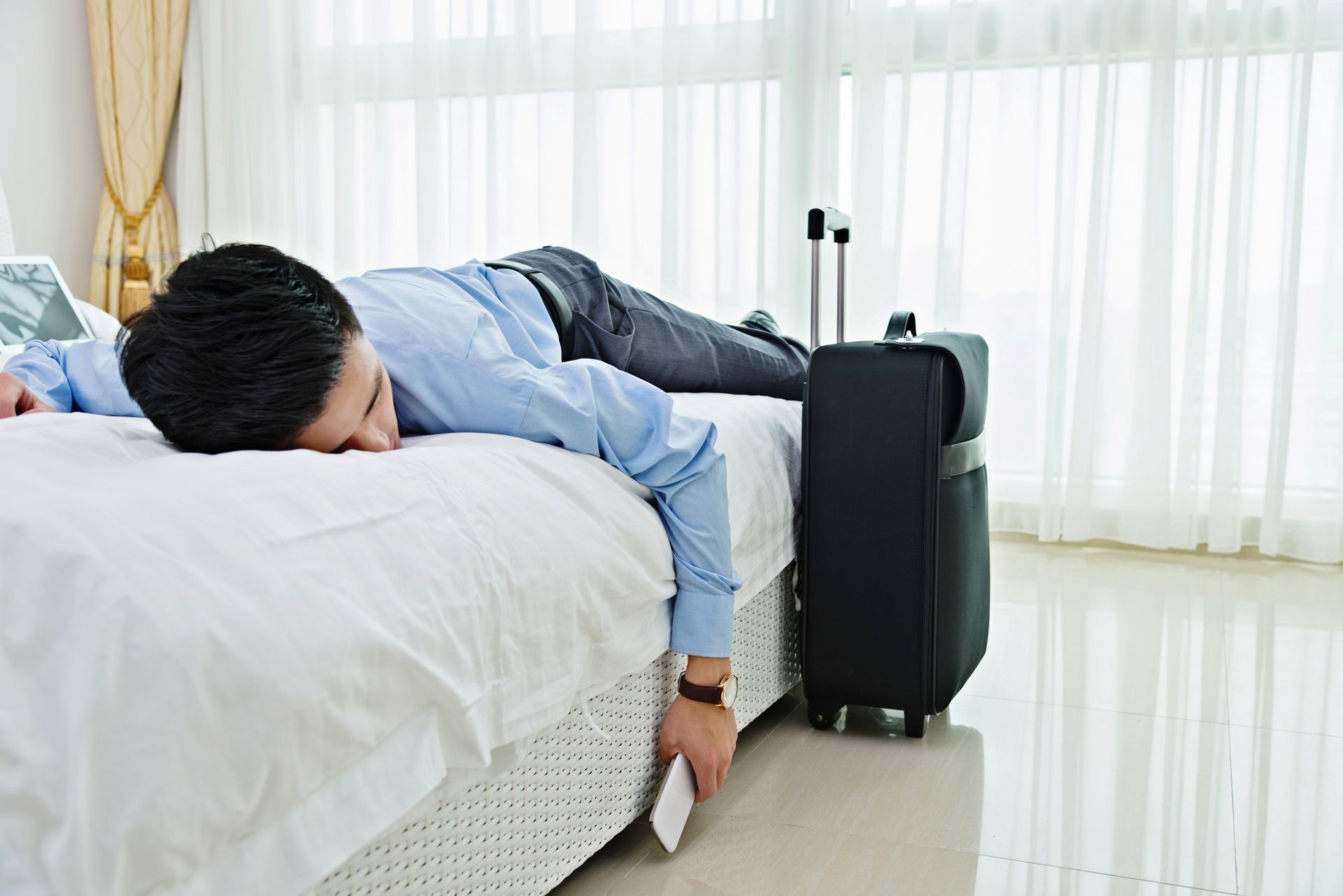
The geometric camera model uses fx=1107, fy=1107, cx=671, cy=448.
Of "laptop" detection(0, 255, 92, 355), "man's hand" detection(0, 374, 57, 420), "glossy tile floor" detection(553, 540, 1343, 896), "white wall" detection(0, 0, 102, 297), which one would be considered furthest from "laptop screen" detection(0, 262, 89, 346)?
"glossy tile floor" detection(553, 540, 1343, 896)

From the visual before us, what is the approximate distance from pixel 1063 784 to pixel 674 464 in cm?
66

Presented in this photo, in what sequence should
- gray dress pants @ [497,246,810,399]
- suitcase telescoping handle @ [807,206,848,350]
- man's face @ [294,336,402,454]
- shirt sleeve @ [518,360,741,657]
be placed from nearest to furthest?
1. man's face @ [294,336,402,454]
2. shirt sleeve @ [518,360,741,657]
3. gray dress pants @ [497,246,810,399]
4. suitcase telescoping handle @ [807,206,848,350]

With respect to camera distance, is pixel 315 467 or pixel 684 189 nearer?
pixel 315 467

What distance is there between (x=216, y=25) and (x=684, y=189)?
1650 mm

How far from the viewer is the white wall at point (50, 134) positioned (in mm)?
3354

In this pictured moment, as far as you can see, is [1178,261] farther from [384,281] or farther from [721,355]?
[384,281]

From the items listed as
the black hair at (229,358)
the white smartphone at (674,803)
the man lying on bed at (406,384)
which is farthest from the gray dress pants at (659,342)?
the black hair at (229,358)

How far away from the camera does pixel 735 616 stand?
53.8 inches

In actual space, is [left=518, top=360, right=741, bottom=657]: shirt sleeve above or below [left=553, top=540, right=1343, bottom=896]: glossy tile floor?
above

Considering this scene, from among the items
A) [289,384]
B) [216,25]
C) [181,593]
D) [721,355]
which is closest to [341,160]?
[216,25]

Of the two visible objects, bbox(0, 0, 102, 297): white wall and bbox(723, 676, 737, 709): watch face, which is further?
bbox(0, 0, 102, 297): white wall

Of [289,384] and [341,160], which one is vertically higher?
[341,160]

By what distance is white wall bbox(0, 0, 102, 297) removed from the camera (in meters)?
3.35

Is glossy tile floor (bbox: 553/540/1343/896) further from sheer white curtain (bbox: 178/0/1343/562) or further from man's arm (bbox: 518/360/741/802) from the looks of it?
sheer white curtain (bbox: 178/0/1343/562)
